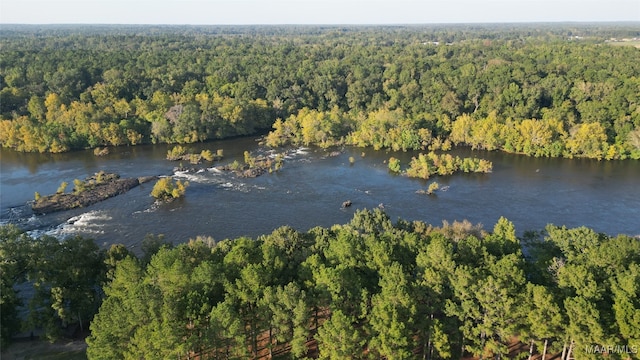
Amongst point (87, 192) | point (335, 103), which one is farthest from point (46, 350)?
point (335, 103)

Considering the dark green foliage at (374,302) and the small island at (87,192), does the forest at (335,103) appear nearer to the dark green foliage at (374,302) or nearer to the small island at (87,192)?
the small island at (87,192)

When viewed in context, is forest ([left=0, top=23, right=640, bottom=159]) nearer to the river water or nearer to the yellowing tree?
the yellowing tree

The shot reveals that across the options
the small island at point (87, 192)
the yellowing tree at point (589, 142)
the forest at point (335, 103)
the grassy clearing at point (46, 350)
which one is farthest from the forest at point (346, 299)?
the forest at point (335, 103)

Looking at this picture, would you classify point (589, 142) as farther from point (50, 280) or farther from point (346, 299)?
point (50, 280)

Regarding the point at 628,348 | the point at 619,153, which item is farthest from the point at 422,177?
the point at 628,348

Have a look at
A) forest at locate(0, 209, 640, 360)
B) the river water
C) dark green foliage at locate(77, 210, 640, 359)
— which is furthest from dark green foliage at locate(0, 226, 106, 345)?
the river water

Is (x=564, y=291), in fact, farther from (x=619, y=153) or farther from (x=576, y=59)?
(x=576, y=59)
